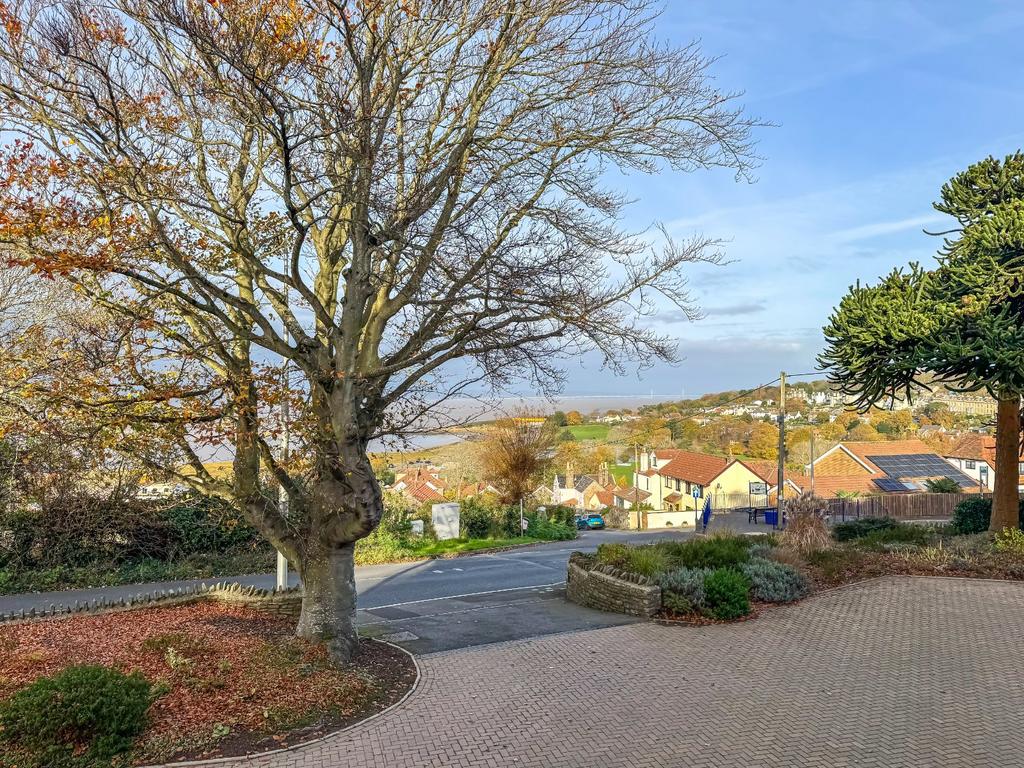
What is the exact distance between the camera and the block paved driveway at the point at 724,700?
6.71 m

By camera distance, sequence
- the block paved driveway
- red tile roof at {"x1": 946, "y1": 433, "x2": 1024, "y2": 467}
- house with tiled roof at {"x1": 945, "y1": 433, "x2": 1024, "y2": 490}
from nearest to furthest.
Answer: the block paved driveway < house with tiled roof at {"x1": 945, "y1": 433, "x2": 1024, "y2": 490} < red tile roof at {"x1": 946, "y1": 433, "x2": 1024, "y2": 467}

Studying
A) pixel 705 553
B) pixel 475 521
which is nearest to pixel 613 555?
pixel 705 553

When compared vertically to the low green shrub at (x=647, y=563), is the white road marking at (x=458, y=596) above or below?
below

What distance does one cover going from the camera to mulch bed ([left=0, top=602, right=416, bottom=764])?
22.9 feet

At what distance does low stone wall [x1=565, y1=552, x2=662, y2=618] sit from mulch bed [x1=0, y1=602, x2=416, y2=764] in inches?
169

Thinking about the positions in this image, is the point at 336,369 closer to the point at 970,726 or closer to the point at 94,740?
the point at 94,740

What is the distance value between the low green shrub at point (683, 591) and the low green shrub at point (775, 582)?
1307 millimetres

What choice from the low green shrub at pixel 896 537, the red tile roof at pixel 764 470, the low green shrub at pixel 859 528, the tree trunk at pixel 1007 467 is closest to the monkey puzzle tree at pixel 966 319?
the tree trunk at pixel 1007 467

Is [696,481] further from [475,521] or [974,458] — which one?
[475,521]

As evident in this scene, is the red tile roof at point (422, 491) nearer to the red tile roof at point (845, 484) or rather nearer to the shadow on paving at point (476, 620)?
the shadow on paving at point (476, 620)

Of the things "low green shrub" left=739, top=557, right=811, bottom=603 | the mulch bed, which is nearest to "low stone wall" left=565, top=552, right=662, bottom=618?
"low green shrub" left=739, top=557, right=811, bottom=603

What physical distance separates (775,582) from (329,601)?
8.41 m

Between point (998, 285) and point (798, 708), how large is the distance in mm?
13813

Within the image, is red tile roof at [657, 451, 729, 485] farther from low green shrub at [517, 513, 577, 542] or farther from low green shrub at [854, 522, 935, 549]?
low green shrub at [854, 522, 935, 549]
